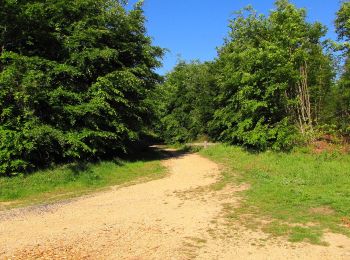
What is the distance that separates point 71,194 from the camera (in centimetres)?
1358

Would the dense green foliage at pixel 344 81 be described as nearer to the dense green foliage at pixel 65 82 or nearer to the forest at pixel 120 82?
the forest at pixel 120 82

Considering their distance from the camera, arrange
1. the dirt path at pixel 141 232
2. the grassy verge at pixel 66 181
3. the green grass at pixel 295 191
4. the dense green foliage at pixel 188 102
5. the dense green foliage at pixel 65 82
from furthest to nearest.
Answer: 1. the dense green foliage at pixel 188 102
2. the dense green foliage at pixel 65 82
3. the grassy verge at pixel 66 181
4. the green grass at pixel 295 191
5. the dirt path at pixel 141 232

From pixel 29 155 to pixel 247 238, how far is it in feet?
35.8

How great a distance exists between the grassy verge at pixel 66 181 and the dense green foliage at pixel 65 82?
0.76 m

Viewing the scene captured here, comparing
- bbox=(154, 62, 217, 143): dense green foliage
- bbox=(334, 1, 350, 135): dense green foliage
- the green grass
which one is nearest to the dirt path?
the green grass

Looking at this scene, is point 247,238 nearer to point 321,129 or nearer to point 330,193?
point 330,193

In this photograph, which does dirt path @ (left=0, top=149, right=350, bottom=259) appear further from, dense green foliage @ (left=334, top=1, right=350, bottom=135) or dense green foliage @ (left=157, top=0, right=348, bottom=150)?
dense green foliage @ (left=334, top=1, right=350, bottom=135)

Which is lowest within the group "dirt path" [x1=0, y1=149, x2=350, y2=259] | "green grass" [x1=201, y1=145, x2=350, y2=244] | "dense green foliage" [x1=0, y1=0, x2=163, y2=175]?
"dirt path" [x1=0, y1=149, x2=350, y2=259]

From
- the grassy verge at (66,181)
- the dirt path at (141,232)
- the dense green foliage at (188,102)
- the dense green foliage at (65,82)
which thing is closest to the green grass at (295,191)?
the dirt path at (141,232)

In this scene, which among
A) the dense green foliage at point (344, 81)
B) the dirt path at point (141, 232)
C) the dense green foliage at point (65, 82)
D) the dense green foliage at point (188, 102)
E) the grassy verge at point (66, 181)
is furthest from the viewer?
the dense green foliage at point (188, 102)

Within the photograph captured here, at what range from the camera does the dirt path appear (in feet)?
24.0

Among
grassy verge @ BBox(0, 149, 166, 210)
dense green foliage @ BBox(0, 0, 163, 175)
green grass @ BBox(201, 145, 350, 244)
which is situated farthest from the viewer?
dense green foliage @ BBox(0, 0, 163, 175)

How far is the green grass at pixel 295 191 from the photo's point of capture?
29.6ft

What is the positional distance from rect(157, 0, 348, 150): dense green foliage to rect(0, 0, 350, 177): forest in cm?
7
